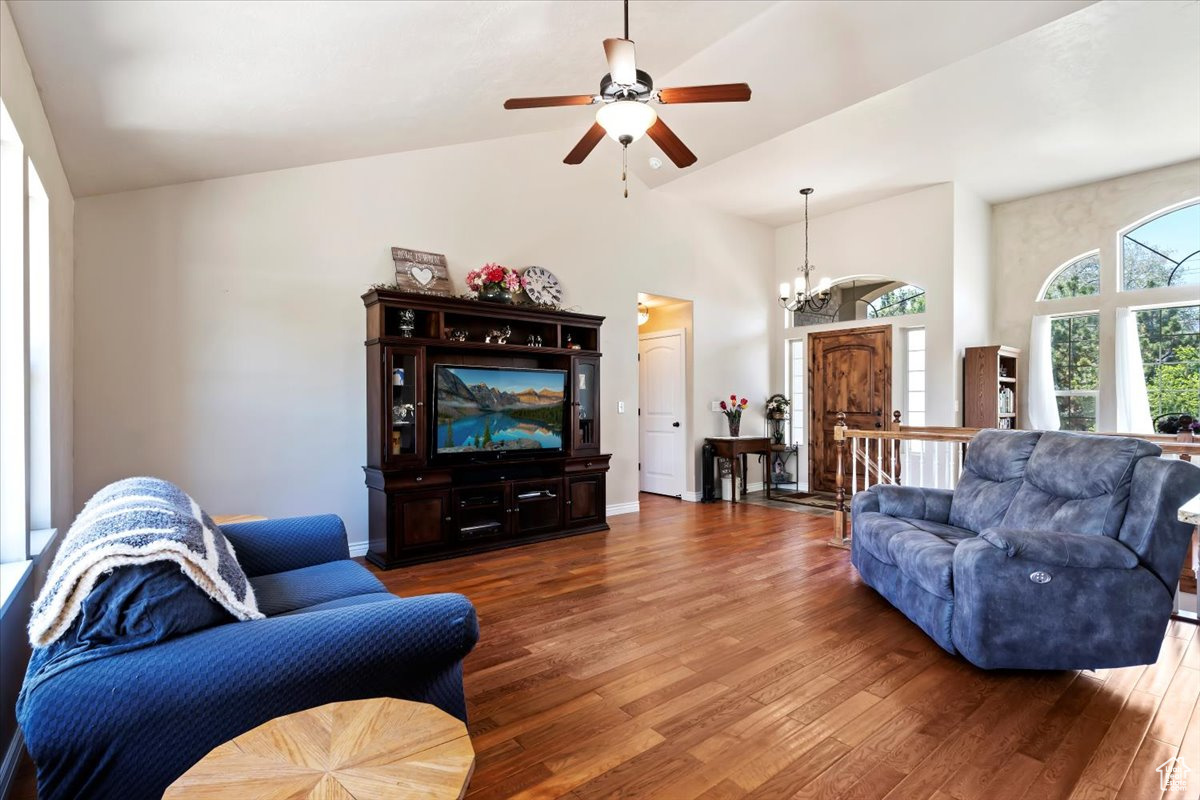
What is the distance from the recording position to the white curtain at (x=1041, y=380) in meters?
6.41

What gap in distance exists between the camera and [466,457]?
4.77m

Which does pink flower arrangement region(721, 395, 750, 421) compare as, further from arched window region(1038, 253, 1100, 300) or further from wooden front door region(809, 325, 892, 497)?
arched window region(1038, 253, 1100, 300)

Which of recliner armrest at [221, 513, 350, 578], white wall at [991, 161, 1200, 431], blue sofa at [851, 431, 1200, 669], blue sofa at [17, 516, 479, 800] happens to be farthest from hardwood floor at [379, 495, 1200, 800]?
white wall at [991, 161, 1200, 431]

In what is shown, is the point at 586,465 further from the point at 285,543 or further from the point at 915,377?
the point at 915,377

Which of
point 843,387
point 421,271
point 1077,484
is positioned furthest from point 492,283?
point 843,387

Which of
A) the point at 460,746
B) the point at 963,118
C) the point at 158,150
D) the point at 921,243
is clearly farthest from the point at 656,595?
the point at 921,243

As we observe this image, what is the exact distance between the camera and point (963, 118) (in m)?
4.91

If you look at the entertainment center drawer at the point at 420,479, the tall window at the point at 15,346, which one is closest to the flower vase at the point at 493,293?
the entertainment center drawer at the point at 420,479

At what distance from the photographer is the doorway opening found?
701cm

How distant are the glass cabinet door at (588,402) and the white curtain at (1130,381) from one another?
5287 millimetres

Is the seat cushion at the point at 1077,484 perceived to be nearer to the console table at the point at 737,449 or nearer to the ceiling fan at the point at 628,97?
the ceiling fan at the point at 628,97

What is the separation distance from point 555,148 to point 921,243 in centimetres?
413

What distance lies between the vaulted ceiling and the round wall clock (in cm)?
120

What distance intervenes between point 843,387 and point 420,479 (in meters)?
5.25
